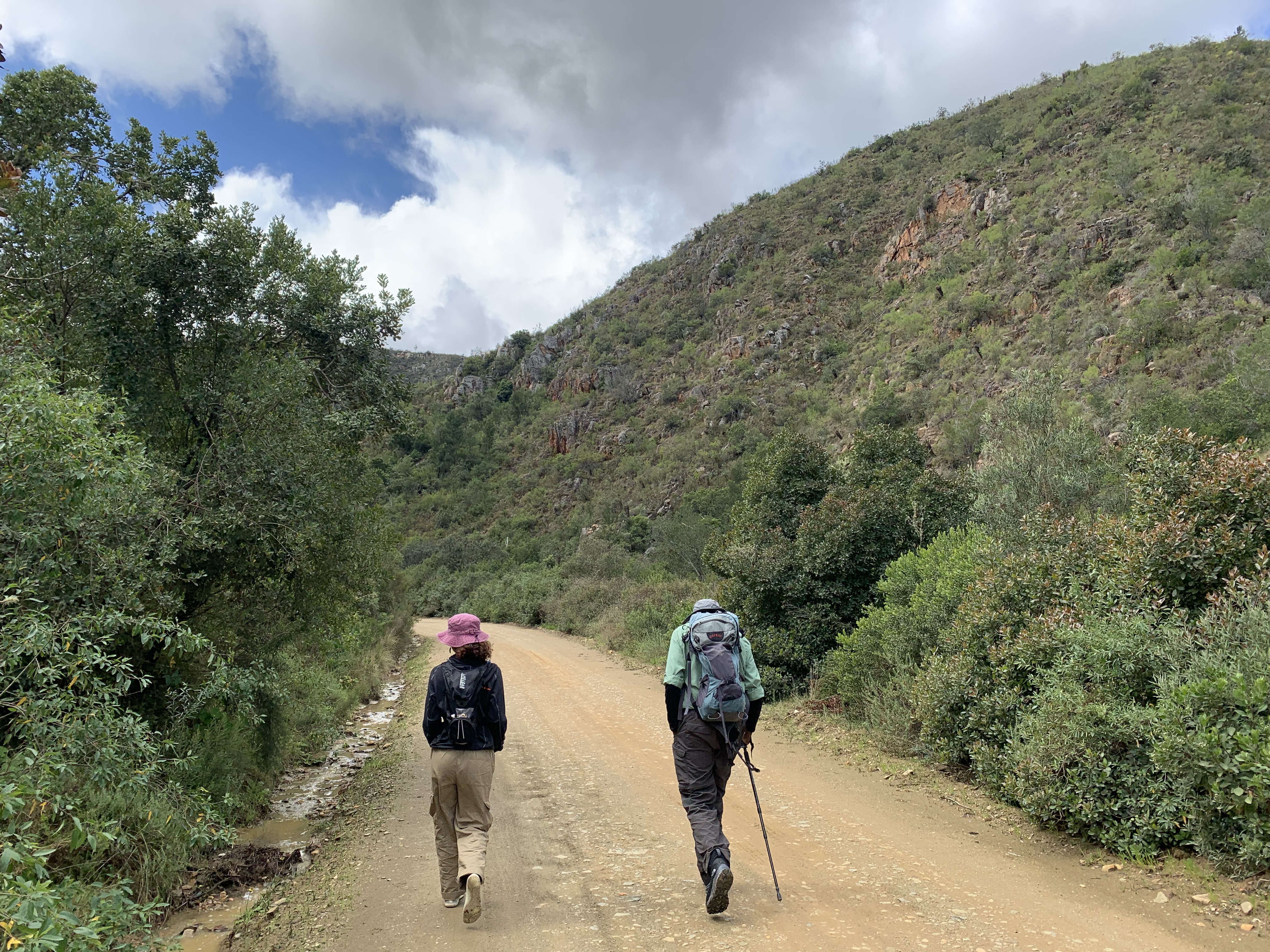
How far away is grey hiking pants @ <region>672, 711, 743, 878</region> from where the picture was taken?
4543 mm

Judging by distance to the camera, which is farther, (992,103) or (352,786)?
(992,103)

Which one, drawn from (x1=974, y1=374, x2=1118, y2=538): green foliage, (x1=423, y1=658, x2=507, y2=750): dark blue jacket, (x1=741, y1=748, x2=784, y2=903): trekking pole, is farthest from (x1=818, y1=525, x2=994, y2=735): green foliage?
(x1=423, y1=658, x2=507, y2=750): dark blue jacket

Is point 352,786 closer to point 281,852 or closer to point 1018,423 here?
point 281,852

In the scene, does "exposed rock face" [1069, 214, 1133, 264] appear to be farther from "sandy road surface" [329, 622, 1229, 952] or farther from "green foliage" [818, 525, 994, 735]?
"sandy road surface" [329, 622, 1229, 952]

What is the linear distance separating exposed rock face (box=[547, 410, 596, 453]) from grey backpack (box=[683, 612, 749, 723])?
179 feet

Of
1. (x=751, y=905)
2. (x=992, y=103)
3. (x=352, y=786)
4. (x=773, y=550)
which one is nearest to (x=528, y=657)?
(x=773, y=550)

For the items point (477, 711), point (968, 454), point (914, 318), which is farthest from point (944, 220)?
point (477, 711)

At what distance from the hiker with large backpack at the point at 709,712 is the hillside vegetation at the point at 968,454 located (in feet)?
8.74

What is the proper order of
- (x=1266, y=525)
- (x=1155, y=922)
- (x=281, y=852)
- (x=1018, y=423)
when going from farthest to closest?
(x=1018, y=423) → (x=281, y=852) → (x=1266, y=525) → (x=1155, y=922)

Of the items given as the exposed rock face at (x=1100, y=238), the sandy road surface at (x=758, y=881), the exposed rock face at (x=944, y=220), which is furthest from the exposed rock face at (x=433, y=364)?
the sandy road surface at (x=758, y=881)

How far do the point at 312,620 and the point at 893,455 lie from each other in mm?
9814

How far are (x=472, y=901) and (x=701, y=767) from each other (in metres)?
1.64

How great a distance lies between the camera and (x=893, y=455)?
12711 millimetres

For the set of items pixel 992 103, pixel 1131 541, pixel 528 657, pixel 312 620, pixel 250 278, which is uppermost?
pixel 992 103
